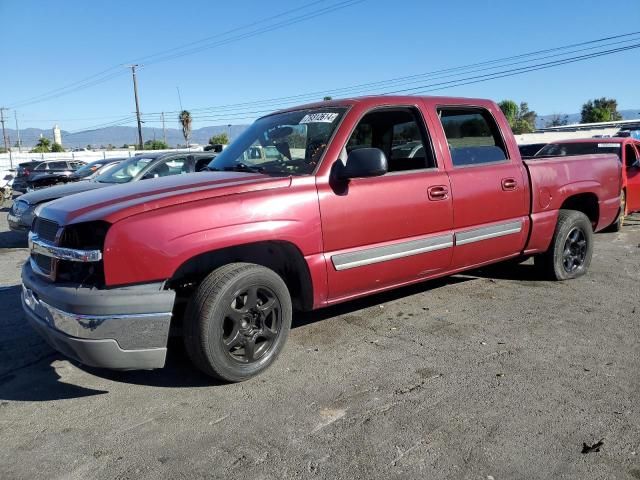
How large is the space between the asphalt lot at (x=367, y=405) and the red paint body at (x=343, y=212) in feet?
1.93

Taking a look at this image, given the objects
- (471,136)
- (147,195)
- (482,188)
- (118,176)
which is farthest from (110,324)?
(118,176)

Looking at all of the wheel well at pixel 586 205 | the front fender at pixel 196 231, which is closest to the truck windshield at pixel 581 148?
the wheel well at pixel 586 205

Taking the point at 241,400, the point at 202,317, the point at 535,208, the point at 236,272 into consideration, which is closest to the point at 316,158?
the point at 236,272

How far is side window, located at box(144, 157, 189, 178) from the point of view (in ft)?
29.9

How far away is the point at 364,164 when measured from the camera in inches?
150

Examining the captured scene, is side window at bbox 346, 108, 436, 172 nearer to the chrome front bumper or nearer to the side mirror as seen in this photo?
the side mirror

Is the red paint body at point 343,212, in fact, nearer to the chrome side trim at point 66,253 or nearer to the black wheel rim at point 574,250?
the chrome side trim at point 66,253

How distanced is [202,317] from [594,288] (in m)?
4.32

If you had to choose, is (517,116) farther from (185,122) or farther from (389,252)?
(389,252)

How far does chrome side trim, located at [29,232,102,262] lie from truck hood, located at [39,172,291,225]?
17cm

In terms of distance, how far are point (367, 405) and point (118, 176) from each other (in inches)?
293

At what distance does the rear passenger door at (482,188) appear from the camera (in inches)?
185

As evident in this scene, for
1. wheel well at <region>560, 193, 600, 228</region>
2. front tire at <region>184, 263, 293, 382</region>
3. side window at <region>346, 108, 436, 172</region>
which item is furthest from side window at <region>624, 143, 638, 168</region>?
front tire at <region>184, 263, 293, 382</region>

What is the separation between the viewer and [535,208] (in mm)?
5336
